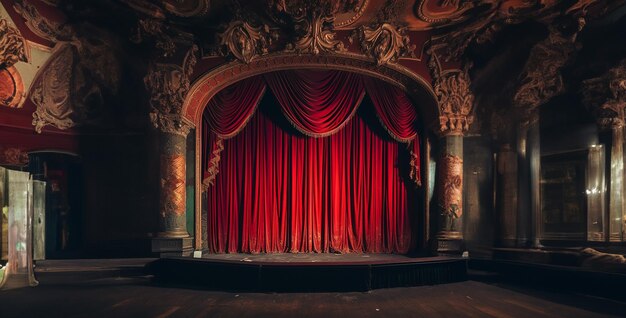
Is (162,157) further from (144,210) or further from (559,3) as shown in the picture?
(559,3)

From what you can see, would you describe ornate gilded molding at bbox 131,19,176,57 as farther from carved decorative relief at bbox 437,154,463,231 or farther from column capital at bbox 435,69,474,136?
carved decorative relief at bbox 437,154,463,231

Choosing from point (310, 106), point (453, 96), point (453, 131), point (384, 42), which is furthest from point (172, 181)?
point (453, 96)

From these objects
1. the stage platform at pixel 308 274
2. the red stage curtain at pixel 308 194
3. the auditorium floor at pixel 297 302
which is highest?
the red stage curtain at pixel 308 194

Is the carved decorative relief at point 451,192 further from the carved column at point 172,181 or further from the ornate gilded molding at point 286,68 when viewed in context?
the carved column at point 172,181

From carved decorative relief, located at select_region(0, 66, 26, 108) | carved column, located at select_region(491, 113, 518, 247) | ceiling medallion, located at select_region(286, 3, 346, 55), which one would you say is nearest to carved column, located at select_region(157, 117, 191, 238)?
carved decorative relief, located at select_region(0, 66, 26, 108)

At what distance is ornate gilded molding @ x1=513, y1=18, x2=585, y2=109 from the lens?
23.4 ft

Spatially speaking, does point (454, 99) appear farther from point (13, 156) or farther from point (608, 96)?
point (13, 156)

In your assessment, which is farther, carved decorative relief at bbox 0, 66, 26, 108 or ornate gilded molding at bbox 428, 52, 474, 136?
ornate gilded molding at bbox 428, 52, 474, 136

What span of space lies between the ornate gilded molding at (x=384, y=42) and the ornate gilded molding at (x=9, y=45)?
19.0ft

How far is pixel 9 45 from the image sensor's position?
20.2ft

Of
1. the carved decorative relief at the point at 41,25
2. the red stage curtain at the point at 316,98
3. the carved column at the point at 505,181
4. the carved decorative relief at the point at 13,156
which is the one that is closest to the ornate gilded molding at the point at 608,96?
the carved column at the point at 505,181

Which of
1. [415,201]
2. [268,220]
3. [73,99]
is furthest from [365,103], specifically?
[73,99]

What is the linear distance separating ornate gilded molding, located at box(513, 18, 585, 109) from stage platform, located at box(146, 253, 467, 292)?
12.5 ft

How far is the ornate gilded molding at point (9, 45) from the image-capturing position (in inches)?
237
